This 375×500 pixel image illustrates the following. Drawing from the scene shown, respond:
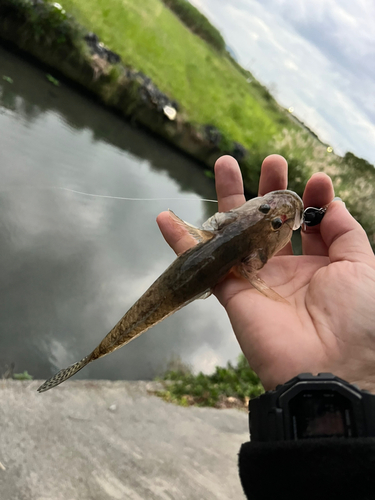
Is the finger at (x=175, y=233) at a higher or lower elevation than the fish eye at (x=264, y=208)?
lower

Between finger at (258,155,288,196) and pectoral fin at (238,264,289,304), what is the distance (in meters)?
0.80

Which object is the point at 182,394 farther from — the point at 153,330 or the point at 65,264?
the point at 65,264

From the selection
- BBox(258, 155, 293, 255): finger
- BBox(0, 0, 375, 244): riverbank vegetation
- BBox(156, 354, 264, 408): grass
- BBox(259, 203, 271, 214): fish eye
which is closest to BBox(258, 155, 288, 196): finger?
BBox(258, 155, 293, 255): finger

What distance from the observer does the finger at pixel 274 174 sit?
254cm

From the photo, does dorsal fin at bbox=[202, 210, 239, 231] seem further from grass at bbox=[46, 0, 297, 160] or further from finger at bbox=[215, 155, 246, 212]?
grass at bbox=[46, 0, 297, 160]

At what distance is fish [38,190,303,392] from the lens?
2098mm

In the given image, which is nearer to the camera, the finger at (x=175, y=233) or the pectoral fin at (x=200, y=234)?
the pectoral fin at (x=200, y=234)

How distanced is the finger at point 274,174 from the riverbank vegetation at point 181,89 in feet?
20.8

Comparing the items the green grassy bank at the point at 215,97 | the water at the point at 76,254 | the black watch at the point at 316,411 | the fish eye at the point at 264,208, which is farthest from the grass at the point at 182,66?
the black watch at the point at 316,411

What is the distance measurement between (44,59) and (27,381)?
31.0 feet

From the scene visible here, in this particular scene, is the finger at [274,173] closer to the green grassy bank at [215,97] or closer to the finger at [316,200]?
the finger at [316,200]

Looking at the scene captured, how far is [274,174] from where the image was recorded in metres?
2.57

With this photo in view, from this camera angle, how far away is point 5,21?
29.4ft

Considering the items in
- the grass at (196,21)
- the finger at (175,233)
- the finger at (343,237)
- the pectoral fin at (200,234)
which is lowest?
the finger at (175,233)
